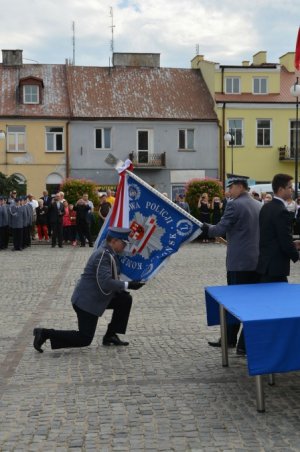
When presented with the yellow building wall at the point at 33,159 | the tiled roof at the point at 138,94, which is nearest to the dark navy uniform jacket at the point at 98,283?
the yellow building wall at the point at 33,159

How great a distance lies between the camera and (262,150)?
5131 cm

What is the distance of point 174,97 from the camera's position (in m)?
50.6

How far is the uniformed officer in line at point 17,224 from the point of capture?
2589 cm

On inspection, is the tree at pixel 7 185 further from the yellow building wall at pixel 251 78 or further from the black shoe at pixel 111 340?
the black shoe at pixel 111 340

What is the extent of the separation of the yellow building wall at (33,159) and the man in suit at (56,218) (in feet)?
68.4

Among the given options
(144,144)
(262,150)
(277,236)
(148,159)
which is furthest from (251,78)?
(277,236)

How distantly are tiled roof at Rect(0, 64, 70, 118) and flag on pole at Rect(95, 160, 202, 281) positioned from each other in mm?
39479

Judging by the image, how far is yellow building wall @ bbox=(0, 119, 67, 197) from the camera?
157ft

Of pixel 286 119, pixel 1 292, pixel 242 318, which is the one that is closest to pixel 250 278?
pixel 242 318

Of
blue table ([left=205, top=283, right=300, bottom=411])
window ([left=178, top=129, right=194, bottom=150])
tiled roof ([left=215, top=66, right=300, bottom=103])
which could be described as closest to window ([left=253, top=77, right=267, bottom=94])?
tiled roof ([left=215, top=66, right=300, bottom=103])

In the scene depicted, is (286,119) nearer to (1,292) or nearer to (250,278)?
(1,292)

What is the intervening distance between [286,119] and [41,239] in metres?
26.9

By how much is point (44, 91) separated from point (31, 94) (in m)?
1.24

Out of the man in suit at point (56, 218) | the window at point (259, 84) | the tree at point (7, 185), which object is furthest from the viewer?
the window at point (259, 84)
